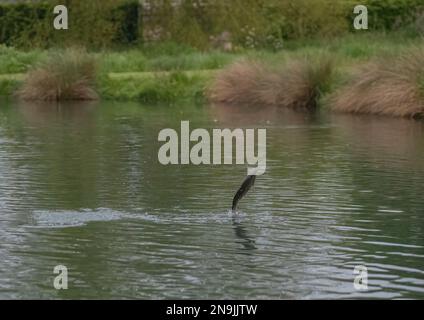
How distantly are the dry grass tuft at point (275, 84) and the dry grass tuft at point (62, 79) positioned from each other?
13.2 feet

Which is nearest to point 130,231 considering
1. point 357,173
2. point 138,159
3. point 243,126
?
point 357,173

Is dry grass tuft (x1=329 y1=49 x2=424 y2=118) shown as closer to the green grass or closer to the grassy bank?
the grassy bank

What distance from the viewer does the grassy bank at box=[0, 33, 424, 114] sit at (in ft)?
103

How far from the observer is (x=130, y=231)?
12.7 m

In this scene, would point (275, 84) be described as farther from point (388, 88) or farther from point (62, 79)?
point (62, 79)

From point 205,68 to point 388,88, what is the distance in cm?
1134

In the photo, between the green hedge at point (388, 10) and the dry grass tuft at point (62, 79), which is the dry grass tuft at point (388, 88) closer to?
the dry grass tuft at point (62, 79)

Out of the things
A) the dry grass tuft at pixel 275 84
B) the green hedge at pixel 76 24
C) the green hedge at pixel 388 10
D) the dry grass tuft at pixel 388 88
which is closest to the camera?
the dry grass tuft at pixel 388 88

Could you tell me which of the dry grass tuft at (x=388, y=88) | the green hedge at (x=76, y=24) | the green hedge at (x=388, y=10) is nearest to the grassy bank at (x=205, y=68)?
the dry grass tuft at (x=388, y=88)

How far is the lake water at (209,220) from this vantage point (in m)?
10.3

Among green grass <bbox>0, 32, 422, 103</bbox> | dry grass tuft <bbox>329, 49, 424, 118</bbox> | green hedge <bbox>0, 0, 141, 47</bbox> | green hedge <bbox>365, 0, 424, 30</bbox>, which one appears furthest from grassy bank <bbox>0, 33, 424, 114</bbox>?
green hedge <bbox>365, 0, 424, 30</bbox>
